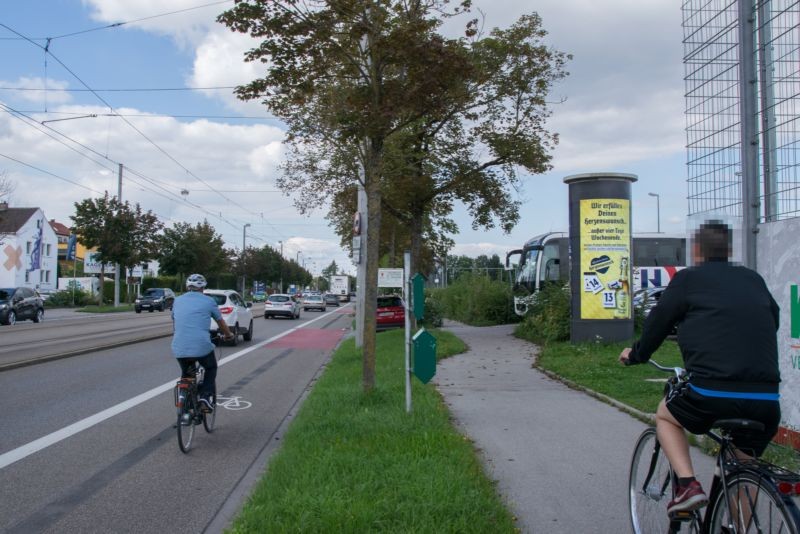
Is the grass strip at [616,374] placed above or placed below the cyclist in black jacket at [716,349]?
below

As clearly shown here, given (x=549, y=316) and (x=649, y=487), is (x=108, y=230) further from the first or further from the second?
(x=649, y=487)

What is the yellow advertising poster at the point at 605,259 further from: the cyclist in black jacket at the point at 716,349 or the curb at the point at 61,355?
the cyclist in black jacket at the point at 716,349

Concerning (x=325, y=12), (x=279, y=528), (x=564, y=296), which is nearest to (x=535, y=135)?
(x=564, y=296)

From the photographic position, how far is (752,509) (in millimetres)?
2836

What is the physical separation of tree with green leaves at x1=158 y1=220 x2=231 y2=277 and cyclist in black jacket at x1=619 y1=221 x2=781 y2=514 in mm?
61286

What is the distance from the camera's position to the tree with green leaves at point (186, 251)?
208ft

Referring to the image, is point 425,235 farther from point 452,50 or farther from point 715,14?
point 715,14

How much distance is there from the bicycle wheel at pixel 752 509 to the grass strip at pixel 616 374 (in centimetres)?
278

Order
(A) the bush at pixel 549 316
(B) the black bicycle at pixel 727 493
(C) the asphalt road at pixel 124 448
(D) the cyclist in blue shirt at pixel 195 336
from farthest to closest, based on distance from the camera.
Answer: (A) the bush at pixel 549 316 < (D) the cyclist in blue shirt at pixel 195 336 < (C) the asphalt road at pixel 124 448 < (B) the black bicycle at pixel 727 493

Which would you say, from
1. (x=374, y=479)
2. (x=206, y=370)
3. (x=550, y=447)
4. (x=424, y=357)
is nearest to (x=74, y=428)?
(x=206, y=370)

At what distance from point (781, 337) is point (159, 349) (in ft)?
51.6

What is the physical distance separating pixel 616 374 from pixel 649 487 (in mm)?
7976

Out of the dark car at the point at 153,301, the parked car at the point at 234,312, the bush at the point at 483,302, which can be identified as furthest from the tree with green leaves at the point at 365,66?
the dark car at the point at 153,301

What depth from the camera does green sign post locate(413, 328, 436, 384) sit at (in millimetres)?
7785
